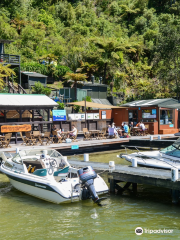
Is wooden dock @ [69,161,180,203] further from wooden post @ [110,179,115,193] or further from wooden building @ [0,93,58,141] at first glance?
wooden building @ [0,93,58,141]

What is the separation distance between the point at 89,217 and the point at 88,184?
108 centimetres

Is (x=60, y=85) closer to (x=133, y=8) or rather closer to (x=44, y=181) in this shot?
(x=44, y=181)

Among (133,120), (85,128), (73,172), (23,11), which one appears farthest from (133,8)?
(73,172)

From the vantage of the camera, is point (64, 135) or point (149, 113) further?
point (149, 113)

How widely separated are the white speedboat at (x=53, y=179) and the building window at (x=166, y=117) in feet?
48.3

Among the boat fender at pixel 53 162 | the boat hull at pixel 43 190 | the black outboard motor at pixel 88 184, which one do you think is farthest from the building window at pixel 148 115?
the black outboard motor at pixel 88 184

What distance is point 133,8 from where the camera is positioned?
215ft

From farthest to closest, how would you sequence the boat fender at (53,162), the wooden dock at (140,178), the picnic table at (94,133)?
1. the picnic table at (94,133)
2. the boat fender at (53,162)
3. the wooden dock at (140,178)

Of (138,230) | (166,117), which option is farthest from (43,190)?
(166,117)

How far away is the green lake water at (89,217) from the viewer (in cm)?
805

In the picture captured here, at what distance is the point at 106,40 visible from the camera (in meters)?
38.8

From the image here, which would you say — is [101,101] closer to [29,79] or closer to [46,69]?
[29,79]

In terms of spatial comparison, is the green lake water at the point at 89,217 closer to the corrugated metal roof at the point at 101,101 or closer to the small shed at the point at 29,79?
the corrugated metal roof at the point at 101,101

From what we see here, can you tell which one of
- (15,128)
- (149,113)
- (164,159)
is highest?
(149,113)
